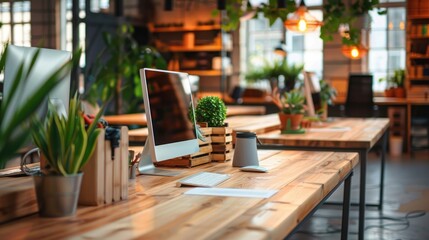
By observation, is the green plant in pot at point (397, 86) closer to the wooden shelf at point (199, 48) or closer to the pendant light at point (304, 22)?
the wooden shelf at point (199, 48)

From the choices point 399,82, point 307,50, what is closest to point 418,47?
A: point 399,82

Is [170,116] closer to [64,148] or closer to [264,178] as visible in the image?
[264,178]

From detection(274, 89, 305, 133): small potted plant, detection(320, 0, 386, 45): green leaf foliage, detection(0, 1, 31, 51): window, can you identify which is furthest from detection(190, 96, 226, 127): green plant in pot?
detection(0, 1, 31, 51): window

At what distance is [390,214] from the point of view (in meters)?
5.22

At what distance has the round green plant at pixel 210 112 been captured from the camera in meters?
3.02

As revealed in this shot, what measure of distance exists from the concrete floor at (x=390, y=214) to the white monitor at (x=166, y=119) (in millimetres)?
1924

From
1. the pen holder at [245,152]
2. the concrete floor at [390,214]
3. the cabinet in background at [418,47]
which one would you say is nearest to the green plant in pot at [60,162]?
the pen holder at [245,152]

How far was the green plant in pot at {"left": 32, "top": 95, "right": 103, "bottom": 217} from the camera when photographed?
5.25 ft

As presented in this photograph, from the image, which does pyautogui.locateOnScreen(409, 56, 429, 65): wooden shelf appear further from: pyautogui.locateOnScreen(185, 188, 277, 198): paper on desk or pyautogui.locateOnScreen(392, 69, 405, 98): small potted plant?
pyautogui.locateOnScreen(185, 188, 277, 198): paper on desk

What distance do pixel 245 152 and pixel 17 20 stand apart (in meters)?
11.2

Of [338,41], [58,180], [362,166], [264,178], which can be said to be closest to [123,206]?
[58,180]

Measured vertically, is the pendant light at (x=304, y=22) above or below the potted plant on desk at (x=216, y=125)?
above

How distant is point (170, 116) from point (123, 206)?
0.81m

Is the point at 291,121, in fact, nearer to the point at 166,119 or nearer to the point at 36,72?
the point at 166,119
